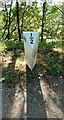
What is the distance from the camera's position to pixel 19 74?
4.32 metres

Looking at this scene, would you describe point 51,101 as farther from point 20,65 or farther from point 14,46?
point 14,46

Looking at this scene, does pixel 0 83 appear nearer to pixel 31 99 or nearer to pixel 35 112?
pixel 31 99

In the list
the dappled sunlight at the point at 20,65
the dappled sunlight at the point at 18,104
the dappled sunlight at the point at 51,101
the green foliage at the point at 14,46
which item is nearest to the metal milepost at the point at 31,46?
the dappled sunlight at the point at 20,65

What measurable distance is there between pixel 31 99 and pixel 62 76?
38.8 inches

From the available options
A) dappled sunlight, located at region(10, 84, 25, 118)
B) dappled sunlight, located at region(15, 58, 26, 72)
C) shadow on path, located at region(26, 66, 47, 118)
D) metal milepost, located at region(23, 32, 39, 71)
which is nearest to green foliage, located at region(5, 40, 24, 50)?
dappled sunlight, located at region(15, 58, 26, 72)

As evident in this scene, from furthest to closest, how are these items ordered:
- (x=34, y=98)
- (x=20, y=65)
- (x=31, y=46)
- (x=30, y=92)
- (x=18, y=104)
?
(x=20, y=65)
(x=31, y=46)
(x=30, y=92)
(x=34, y=98)
(x=18, y=104)

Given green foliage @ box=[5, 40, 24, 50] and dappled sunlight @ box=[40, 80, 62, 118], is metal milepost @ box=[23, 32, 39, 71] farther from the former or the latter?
green foliage @ box=[5, 40, 24, 50]

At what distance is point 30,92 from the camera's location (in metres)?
3.75

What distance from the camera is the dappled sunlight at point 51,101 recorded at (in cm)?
324

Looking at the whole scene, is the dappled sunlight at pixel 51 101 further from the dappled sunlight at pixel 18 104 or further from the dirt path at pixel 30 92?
the dappled sunlight at pixel 18 104

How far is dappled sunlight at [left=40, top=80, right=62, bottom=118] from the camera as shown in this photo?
3242mm

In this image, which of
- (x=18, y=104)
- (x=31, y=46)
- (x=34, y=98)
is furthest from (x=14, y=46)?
(x=18, y=104)

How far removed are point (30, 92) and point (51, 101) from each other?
0.43m

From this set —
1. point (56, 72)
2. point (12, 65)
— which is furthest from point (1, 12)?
point (56, 72)
